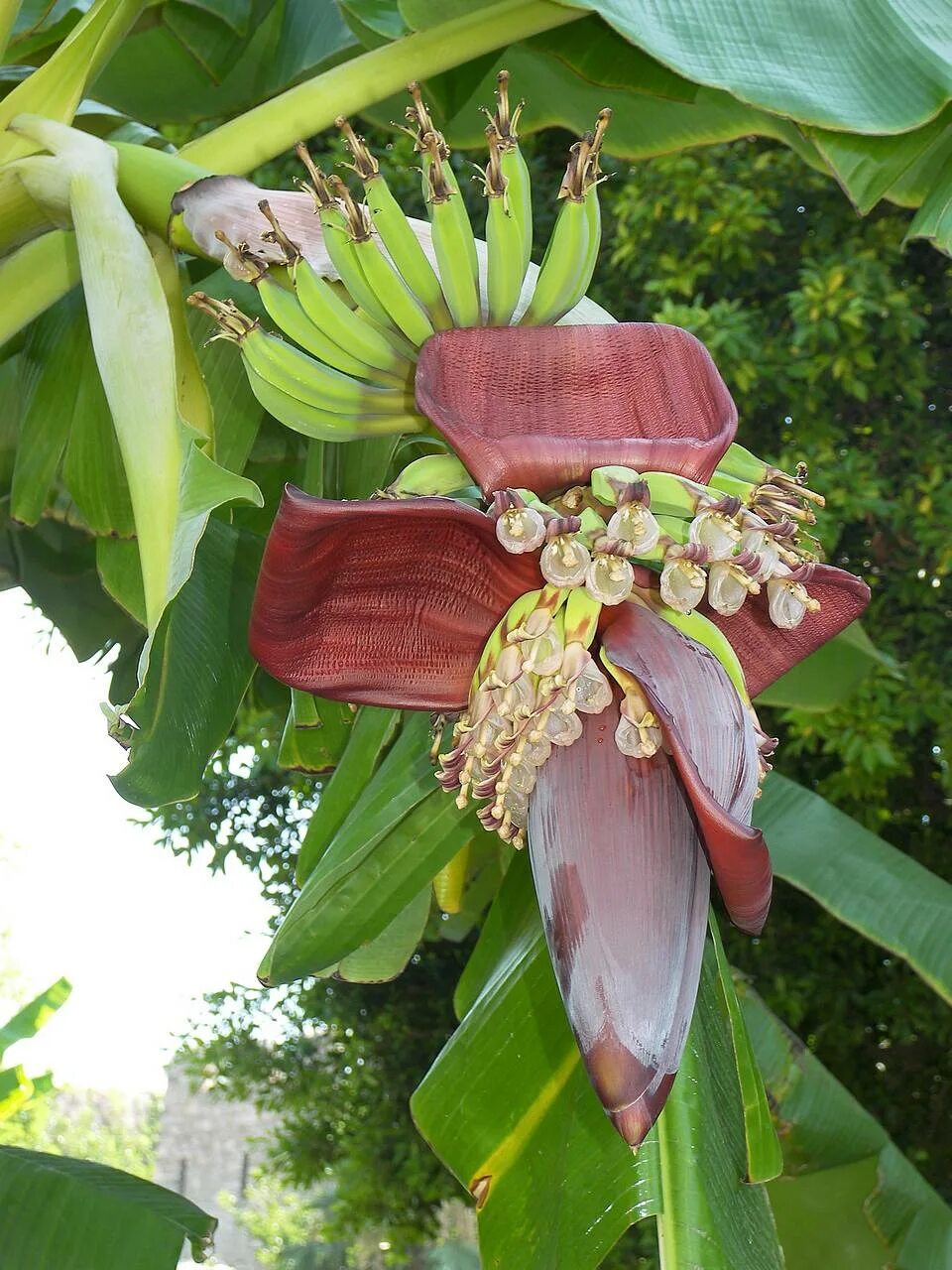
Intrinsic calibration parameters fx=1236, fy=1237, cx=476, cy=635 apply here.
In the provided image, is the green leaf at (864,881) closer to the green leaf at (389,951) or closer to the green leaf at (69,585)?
the green leaf at (389,951)

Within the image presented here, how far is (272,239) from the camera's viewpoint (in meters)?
0.55

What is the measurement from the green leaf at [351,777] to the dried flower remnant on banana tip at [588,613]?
30cm

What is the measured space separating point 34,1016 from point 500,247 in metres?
1.71

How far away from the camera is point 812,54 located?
719mm

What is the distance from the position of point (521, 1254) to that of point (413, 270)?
50 centimetres

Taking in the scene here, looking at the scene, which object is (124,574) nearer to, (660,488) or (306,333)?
(306,333)

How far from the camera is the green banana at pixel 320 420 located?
547 mm

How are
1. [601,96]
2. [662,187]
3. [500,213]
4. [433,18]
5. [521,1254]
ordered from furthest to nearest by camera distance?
[662,187] < [601,96] < [433,18] < [521,1254] < [500,213]

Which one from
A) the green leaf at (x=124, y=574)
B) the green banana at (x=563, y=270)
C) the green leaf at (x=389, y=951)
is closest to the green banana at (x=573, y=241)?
the green banana at (x=563, y=270)

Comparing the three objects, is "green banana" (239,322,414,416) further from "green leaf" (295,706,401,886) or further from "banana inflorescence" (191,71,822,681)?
"green leaf" (295,706,401,886)

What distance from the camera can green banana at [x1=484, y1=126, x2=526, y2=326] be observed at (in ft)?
1.64

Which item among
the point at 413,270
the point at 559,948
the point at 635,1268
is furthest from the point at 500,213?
the point at 635,1268

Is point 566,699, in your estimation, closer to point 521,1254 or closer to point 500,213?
point 500,213

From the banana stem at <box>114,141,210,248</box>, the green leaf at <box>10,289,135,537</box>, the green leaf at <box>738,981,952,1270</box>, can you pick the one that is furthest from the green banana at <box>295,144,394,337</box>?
the green leaf at <box>738,981,952,1270</box>
